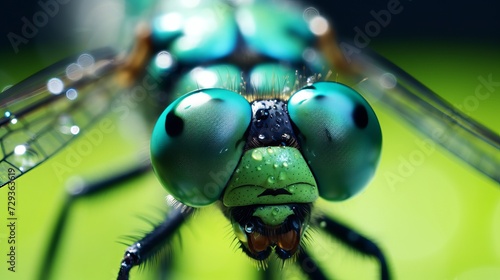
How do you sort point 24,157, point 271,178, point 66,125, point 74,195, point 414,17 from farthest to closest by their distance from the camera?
point 414,17 → point 74,195 → point 66,125 → point 24,157 → point 271,178

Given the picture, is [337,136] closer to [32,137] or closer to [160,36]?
[32,137]

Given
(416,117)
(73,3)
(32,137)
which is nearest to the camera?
(32,137)

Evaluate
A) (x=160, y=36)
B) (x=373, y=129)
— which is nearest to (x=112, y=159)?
(x=160, y=36)

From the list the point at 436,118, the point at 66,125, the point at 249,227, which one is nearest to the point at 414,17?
the point at 436,118

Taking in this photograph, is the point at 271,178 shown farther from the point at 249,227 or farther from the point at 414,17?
the point at 414,17

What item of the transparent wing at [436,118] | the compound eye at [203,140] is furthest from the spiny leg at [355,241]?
the compound eye at [203,140]

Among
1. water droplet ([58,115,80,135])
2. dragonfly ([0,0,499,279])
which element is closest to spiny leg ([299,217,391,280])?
dragonfly ([0,0,499,279])

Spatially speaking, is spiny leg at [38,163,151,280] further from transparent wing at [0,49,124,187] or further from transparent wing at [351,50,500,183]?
transparent wing at [351,50,500,183]
